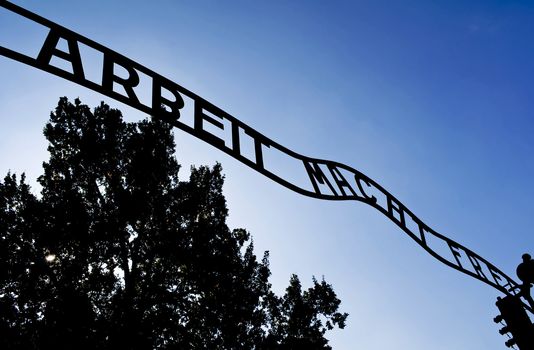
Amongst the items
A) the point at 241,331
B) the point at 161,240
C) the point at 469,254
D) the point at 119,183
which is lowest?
the point at 469,254

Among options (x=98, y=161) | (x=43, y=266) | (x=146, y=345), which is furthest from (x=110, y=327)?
(x=98, y=161)

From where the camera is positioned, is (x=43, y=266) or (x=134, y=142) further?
(x=134, y=142)

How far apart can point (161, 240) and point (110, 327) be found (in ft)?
12.3

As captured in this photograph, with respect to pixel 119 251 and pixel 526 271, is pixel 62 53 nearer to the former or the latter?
pixel 526 271

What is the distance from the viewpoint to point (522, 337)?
3969mm

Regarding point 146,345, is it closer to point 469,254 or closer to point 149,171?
point 149,171

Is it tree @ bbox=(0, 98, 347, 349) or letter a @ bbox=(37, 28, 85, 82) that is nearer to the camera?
letter a @ bbox=(37, 28, 85, 82)

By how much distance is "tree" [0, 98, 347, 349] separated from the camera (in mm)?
12359

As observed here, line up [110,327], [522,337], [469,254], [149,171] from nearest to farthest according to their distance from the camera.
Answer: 1. [522,337]
2. [469,254]
3. [110,327]
4. [149,171]

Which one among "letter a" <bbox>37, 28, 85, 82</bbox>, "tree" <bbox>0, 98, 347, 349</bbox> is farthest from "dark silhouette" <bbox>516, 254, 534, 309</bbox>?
"tree" <bbox>0, 98, 347, 349</bbox>

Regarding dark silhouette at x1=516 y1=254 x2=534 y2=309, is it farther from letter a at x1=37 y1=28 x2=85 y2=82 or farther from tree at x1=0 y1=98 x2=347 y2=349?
tree at x1=0 y1=98 x2=347 y2=349

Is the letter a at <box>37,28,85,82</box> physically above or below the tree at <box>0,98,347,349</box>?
below

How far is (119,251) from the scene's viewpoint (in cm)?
1410

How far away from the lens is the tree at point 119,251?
40.5 feet
